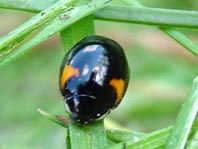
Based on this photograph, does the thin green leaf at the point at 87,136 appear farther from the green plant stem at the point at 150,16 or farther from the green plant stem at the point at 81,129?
the green plant stem at the point at 150,16

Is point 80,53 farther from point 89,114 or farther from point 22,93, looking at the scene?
point 22,93

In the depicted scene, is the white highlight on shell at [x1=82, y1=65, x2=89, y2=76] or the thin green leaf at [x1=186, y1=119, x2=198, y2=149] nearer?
the thin green leaf at [x1=186, y1=119, x2=198, y2=149]

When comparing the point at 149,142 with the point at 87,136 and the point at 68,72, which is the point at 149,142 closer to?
the point at 87,136

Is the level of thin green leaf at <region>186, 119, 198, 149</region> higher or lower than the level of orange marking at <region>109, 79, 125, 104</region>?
higher

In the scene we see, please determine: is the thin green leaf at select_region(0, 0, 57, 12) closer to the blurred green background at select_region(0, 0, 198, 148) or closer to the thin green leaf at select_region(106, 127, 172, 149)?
the thin green leaf at select_region(106, 127, 172, 149)

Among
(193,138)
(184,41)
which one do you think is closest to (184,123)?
(193,138)

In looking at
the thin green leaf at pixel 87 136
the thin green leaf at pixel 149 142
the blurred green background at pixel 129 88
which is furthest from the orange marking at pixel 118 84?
the blurred green background at pixel 129 88

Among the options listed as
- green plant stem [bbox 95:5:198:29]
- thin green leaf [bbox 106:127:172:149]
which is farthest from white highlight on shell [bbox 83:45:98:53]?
thin green leaf [bbox 106:127:172:149]
